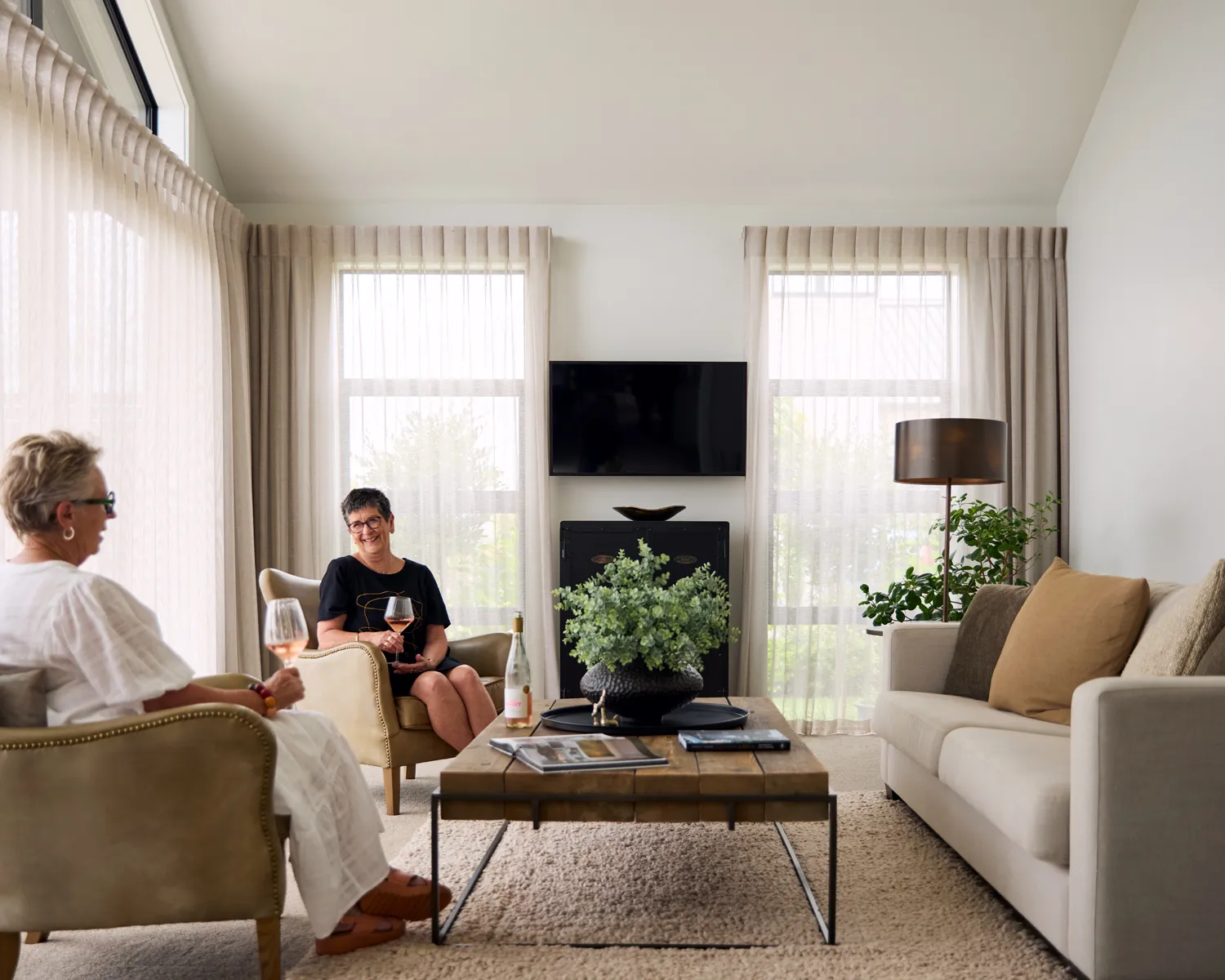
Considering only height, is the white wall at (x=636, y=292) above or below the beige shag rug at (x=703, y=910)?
above

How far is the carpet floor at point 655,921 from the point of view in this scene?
2.19m

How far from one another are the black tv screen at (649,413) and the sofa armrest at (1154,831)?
310 centimetres

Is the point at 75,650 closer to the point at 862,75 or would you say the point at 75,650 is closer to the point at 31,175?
the point at 31,175

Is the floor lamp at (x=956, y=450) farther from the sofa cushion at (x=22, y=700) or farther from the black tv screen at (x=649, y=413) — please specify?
the sofa cushion at (x=22, y=700)

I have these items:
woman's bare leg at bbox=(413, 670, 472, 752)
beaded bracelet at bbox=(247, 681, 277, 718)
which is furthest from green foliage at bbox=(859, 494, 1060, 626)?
beaded bracelet at bbox=(247, 681, 277, 718)

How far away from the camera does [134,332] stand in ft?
12.4

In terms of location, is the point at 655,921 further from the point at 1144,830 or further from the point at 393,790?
the point at 393,790

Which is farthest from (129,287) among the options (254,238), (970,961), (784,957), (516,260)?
(970,961)

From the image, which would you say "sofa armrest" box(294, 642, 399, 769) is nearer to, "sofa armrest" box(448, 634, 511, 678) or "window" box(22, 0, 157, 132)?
"sofa armrest" box(448, 634, 511, 678)

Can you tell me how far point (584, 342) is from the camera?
5.13 m

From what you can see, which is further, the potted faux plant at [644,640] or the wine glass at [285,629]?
the potted faux plant at [644,640]

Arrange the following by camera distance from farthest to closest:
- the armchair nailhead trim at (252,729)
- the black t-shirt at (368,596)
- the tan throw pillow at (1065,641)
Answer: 1. the black t-shirt at (368,596)
2. the tan throw pillow at (1065,641)
3. the armchair nailhead trim at (252,729)

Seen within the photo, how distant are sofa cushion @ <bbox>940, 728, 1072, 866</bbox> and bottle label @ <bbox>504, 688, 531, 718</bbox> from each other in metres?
1.11

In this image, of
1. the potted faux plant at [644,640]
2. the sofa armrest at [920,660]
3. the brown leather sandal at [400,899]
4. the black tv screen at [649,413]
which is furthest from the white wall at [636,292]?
the brown leather sandal at [400,899]
